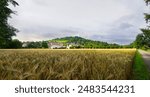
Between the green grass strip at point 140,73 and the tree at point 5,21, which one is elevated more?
the tree at point 5,21

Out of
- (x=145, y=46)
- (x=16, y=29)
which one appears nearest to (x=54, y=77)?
(x=16, y=29)

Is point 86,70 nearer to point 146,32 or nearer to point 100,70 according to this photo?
point 100,70

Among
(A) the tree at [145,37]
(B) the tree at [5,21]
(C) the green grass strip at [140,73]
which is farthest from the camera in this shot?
(A) the tree at [145,37]

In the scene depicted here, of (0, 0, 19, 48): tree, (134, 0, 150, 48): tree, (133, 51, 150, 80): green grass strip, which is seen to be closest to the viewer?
(133, 51, 150, 80): green grass strip

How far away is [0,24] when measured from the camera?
30953 mm

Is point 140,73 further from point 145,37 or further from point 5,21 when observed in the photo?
point 145,37

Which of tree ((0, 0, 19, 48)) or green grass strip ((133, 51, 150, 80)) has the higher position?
tree ((0, 0, 19, 48))

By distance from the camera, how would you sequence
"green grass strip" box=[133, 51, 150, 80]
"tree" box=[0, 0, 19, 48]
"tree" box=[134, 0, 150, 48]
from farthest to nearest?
"tree" box=[134, 0, 150, 48], "tree" box=[0, 0, 19, 48], "green grass strip" box=[133, 51, 150, 80]

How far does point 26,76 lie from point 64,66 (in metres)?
1.26

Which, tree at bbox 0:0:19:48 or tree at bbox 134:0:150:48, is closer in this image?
tree at bbox 0:0:19:48

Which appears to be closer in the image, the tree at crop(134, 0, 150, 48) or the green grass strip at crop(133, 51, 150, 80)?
the green grass strip at crop(133, 51, 150, 80)

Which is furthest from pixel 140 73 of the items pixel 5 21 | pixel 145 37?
pixel 145 37

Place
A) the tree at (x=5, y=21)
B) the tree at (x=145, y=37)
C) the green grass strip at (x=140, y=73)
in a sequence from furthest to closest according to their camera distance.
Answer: the tree at (x=145, y=37), the tree at (x=5, y=21), the green grass strip at (x=140, y=73)

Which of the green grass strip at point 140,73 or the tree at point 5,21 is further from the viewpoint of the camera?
the tree at point 5,21
